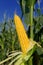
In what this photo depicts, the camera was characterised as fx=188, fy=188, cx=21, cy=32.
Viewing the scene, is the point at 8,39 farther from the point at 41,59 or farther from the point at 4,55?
the point at 41,59

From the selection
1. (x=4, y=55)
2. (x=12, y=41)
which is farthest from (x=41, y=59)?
(x=12, y=41)

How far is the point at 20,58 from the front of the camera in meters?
2.07

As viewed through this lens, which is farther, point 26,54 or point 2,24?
point 2,24

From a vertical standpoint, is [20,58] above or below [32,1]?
below

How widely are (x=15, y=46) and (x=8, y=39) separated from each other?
492 mm

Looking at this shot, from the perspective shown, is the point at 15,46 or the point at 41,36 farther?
the point at 15,46

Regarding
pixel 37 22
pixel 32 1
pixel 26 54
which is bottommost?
pixel 26 54

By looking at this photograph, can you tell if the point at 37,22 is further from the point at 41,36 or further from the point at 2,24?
the point at 2,24

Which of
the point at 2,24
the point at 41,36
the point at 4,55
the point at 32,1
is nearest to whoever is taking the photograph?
the point at 32,1

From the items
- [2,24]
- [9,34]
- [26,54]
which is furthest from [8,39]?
[26,54]

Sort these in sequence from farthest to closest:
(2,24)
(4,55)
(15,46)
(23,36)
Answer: (2,24)
(15,46)
(4,55)
(23,36)

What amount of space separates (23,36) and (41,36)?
34.6 inches

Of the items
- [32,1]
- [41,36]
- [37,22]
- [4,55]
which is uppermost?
[32,1]

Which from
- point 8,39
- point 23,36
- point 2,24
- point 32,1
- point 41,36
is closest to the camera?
point 23,36
